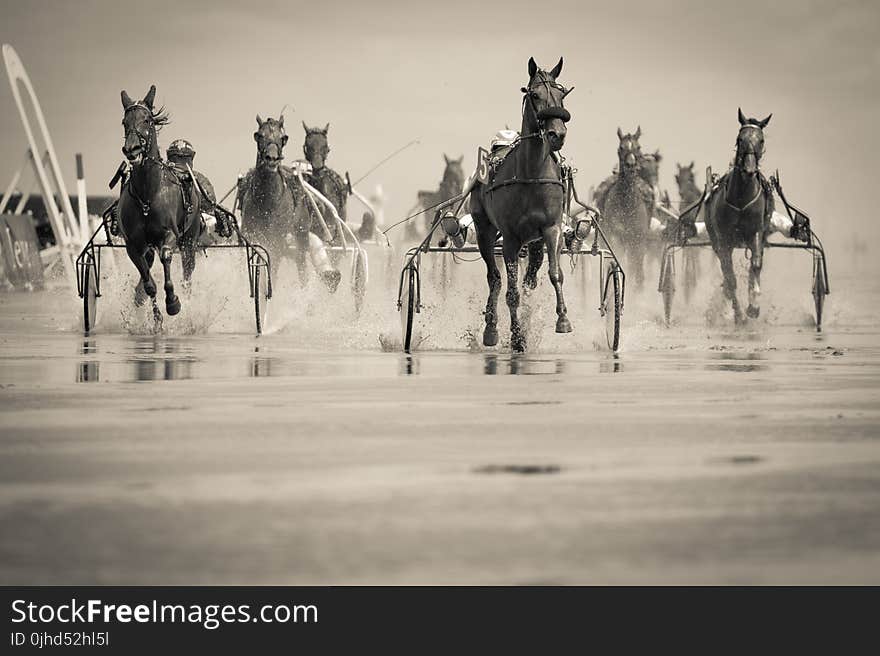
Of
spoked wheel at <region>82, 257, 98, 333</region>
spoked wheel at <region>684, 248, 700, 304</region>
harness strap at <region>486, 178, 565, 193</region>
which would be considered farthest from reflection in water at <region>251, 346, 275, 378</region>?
Result: spoked wheel at <region>684, 248, 700, 304</region>

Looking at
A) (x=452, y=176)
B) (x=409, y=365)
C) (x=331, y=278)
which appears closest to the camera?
(x=409, y=365)

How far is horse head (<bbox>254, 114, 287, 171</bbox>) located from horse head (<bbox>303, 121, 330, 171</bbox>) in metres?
3.01

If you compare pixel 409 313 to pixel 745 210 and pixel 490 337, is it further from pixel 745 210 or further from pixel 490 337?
pixel 745 210

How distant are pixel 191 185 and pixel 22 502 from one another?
14.2 meters

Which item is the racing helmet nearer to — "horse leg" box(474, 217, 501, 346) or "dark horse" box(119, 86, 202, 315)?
"dark horse" box(119, 86, 202, 315)

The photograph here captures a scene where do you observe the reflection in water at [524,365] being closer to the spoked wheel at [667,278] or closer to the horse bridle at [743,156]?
the horse bridle at [743,156]

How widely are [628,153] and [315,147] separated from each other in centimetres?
522

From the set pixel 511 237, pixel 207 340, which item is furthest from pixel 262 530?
pixel 207 340

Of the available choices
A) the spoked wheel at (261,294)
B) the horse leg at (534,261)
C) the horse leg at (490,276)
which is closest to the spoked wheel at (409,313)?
the horse leg at (490,276)

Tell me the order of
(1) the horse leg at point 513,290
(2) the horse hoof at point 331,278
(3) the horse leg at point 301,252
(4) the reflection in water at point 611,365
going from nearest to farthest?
(4) the reflection in water at point 611,365 < (1) the horse leg at point 513,290 < (3) the horse leg at point 301,252 < (2) the horse hoof at point 331,278

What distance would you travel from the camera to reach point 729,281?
24531 millimetres

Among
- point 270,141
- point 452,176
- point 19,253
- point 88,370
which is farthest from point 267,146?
point 19,253

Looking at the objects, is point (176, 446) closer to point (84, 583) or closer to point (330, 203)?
point (84, 583)

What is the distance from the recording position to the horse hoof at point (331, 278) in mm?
26105
